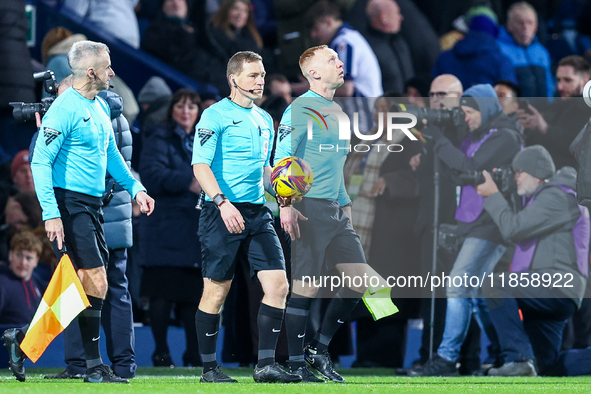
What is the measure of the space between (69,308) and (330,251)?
1.79 m

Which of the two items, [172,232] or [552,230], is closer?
[552,230]

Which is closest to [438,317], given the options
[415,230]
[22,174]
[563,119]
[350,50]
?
[415,230]

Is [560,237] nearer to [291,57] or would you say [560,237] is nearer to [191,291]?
[191,291]

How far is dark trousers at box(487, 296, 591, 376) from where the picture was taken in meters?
7.92

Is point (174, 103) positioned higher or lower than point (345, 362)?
higher

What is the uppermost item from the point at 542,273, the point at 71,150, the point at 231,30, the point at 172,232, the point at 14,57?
the point at 231,30

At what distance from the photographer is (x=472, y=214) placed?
26.7ft

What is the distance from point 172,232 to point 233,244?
2093 millimetres

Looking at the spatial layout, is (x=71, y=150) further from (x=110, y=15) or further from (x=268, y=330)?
(x=110, y=15)

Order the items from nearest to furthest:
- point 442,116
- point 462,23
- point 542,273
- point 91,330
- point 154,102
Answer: point 91,330 < point 542,273 < point 442,116 < point 154,102 < point 462,23

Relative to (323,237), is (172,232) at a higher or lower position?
lower

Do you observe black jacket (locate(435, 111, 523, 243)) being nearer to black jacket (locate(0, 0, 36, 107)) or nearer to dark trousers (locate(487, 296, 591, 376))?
dark trousers (locate(487, 296, 591, 376))

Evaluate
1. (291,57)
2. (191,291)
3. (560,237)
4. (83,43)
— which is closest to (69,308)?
(83,43)

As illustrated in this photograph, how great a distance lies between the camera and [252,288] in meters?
8.33
